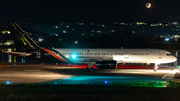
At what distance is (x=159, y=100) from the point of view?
1279cm

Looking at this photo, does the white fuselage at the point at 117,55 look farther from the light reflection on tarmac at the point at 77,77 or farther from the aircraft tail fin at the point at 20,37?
the light reflection on tarmac at the point at 77,77

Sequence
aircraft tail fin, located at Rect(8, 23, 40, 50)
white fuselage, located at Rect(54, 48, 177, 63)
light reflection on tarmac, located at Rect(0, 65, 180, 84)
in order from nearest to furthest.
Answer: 1. light reflection on tarmac, located at Rect(0, 65, 180, 84)
2. aircraft tail fin, located at Rect(8, 23, 40, 50)
3. white fuselage, located at Rect(54, 48, 177, 63)

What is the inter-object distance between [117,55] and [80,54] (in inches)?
239

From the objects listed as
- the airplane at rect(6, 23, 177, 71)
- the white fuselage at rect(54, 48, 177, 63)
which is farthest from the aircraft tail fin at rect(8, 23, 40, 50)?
the white fuselage at rect(54, 48, 177, 63)

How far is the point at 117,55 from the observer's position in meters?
37.4

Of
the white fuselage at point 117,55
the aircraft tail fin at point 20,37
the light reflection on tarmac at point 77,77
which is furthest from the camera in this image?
the white fuselage at point 117,55

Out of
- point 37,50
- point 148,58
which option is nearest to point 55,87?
point 37,50

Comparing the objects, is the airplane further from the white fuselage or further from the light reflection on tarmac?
the light reflection on tarmac

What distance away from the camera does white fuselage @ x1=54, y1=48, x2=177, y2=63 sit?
36.7m

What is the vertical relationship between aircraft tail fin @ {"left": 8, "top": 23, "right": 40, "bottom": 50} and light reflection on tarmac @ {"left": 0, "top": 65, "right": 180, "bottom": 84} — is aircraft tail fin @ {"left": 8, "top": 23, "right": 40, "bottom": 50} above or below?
above

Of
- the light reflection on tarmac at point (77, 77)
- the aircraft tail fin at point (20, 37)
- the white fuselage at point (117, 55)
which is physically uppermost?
the aircraft tail fin at point (20, 37)

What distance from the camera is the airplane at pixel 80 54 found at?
34750 millimetres

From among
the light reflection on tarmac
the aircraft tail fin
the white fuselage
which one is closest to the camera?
the light reflection on tarmac

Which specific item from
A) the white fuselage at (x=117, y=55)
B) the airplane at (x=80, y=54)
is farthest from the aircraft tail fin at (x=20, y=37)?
the white fuselage at (x=117, y=55)
